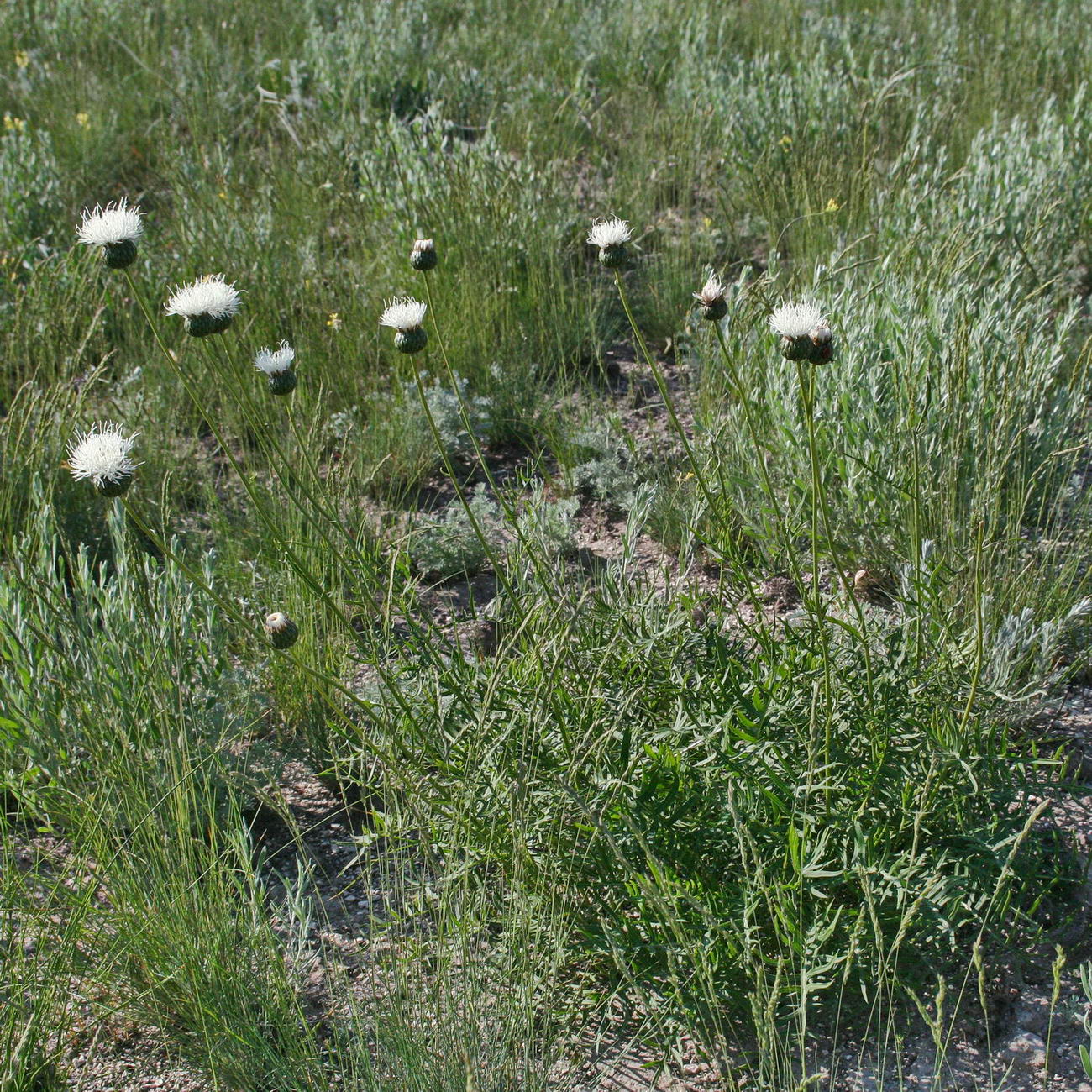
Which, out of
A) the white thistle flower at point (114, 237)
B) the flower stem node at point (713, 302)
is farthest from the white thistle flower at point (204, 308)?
the flower stem node at point (713, 302)

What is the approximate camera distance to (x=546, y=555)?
2.25m

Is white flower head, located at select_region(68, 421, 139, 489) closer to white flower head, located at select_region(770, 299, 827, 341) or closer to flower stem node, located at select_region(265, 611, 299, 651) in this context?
flower stem node, located at select_region(265, 611, 299, 651)

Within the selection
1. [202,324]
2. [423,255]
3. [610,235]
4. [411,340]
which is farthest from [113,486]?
[610,235]

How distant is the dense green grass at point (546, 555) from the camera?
1.97 meters

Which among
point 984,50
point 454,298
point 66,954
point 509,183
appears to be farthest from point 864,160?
point 66,954

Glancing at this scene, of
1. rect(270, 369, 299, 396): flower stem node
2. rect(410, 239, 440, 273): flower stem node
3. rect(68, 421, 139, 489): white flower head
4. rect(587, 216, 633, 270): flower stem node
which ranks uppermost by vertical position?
rect(587, 216, 633, 270): flower stem node

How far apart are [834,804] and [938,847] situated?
0.69ft

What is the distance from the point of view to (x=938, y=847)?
2080mm

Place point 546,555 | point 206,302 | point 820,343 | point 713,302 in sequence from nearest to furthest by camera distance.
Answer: point 820,343 < point 206,302 < point 713,302 < point 546,555

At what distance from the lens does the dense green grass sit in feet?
6.46

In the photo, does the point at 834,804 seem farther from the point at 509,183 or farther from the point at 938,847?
the point at 509,183

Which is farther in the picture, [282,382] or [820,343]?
[282,382]

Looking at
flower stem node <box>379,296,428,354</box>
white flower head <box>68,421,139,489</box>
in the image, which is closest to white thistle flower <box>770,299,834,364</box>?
flower stem node <box>379,296,428,354</box>

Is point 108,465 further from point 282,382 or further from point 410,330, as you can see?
point 410,330
